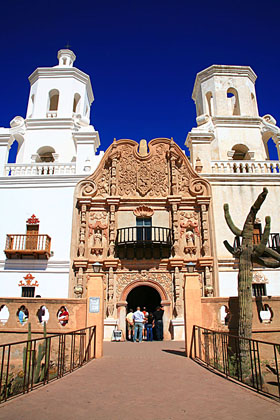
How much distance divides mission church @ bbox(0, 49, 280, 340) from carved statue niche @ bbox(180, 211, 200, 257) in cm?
6

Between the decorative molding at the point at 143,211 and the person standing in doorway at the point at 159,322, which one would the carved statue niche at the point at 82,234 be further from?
the person standing in doorway at the point at 159,322

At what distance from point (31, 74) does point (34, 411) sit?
26.3 meters

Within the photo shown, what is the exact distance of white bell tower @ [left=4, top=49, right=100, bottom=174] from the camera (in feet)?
72.2

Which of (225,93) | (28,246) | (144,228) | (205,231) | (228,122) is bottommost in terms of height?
(28,246)

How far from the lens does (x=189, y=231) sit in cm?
1975

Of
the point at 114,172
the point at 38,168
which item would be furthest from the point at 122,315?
the point at 38,168

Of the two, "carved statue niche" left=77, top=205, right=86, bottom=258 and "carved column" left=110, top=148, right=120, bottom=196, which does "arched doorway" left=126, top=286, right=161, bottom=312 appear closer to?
"carved statue niche" left=77, top=205, right=86, bottom=258

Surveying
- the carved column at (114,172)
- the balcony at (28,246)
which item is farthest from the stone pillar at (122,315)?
the carved column at (114,172)

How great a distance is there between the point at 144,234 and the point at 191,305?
8.10 meters

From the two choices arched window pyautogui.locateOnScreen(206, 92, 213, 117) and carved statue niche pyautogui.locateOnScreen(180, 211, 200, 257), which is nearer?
carved statue niche pyautogui.locateOnScreen(180, 211, 200, 257)

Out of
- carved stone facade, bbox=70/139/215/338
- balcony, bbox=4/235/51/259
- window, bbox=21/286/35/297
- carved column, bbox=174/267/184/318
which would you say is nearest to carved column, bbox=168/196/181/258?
carved stone facade, bbox=70/139/215/338

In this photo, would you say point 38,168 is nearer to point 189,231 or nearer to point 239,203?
point 189,231

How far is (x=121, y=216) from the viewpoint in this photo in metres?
20.0

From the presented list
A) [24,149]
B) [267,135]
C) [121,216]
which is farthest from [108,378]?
[267,135]
